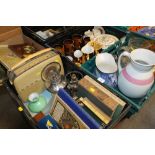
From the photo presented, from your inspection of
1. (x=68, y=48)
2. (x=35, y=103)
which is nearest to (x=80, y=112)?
(x=35, y=103)

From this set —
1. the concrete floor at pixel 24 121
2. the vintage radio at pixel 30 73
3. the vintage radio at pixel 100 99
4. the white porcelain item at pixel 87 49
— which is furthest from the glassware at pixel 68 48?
the concrete floor at pixel 24 121

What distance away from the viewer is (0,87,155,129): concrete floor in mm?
1240

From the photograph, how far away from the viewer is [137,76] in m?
0.78

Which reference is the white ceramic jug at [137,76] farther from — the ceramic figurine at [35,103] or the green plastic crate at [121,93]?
the ceramic figurine at [35,103]

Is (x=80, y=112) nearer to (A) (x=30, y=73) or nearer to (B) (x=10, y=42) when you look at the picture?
(A) (x=30, y=73)

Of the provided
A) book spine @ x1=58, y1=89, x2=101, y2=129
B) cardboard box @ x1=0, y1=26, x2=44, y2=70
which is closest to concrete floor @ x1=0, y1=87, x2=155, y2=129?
cardboard box @ x1=0, y1=26, x2=44, y2=70

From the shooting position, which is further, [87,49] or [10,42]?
[10,42]

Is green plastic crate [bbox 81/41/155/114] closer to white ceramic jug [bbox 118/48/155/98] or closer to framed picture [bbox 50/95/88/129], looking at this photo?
white ceramic jug [bbox 118/48/155/98]

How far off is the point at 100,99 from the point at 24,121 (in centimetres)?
73

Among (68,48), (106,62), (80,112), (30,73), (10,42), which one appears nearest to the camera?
(80,112)

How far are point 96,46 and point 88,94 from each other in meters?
0.45

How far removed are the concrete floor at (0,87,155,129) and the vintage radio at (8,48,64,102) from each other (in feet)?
1.31

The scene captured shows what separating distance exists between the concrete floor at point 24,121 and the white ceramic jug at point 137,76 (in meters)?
0.46

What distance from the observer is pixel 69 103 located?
749mm
